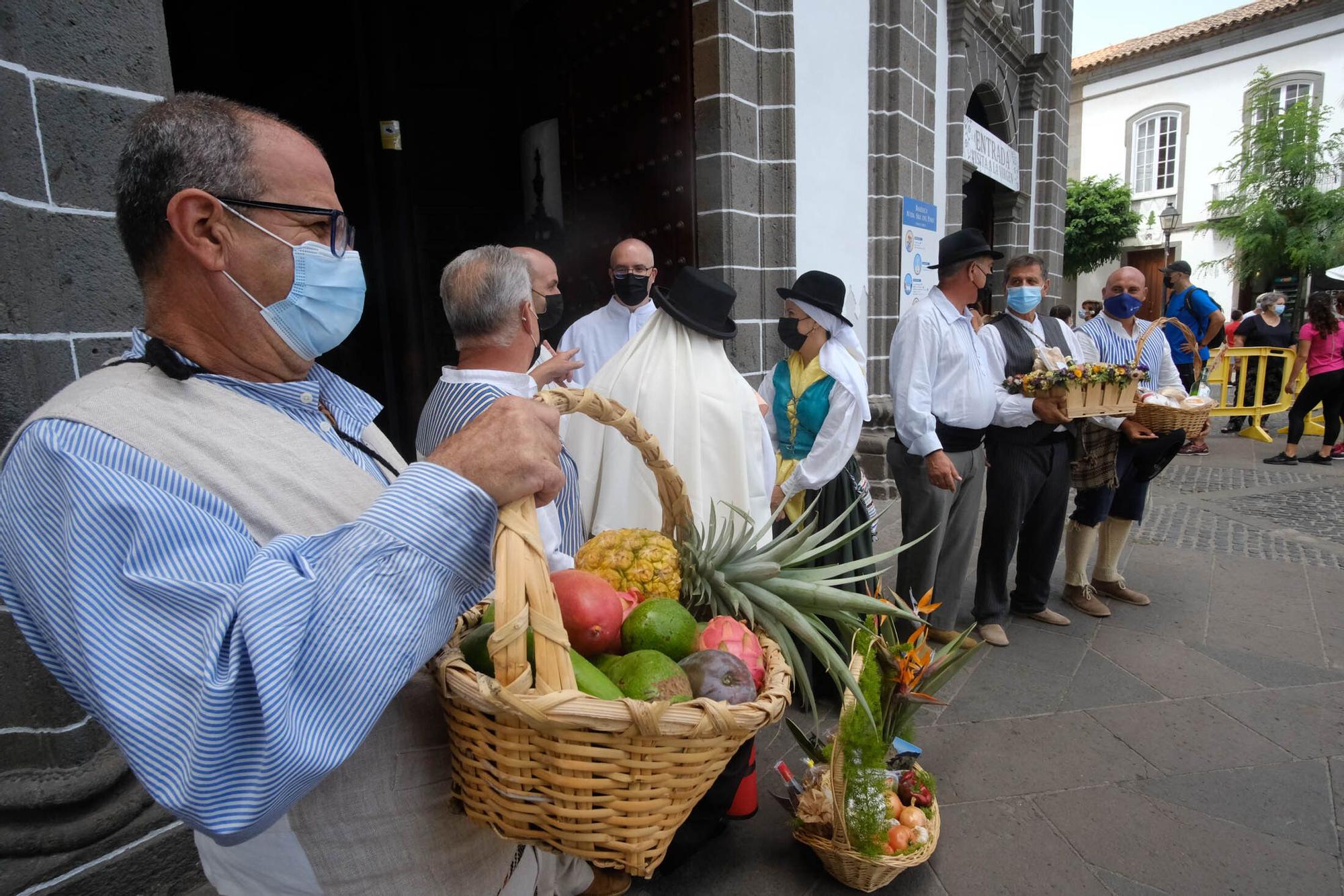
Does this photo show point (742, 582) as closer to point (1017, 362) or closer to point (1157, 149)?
point (1017, 362)

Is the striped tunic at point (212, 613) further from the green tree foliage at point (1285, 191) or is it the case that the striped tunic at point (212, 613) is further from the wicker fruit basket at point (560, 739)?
the green tree foliage at point (1285, 191)

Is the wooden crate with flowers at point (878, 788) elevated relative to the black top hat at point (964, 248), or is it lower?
lower

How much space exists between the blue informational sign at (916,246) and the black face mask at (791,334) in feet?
11.3

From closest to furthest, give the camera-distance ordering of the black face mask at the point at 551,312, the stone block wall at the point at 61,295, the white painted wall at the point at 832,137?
the stone block wall at the point at 61,295 < the black face mask at the point at 551,312 < the white painted wall at the point at 832,137

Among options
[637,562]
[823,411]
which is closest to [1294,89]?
[823,411]

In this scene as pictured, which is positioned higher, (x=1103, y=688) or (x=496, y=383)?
(x=496, y=383)

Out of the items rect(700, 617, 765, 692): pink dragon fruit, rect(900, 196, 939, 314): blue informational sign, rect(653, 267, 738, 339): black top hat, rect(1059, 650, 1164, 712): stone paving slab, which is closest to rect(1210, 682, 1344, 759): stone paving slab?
rect(1059, 650, 1164, 712): stone paving slab

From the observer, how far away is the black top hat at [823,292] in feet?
11.3

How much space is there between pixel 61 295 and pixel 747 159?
4.31 m

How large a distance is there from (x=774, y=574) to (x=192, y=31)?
6297 mm

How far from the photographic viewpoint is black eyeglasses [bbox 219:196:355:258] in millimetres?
1078

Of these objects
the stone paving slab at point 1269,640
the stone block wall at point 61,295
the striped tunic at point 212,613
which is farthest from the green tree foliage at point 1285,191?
the striped tunic at point 212,613

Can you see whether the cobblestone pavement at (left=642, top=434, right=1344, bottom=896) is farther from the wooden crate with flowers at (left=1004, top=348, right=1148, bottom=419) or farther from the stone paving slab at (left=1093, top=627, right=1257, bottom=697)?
the wooden crate with flowers at (left=1004, top=348, right=1148, bottom=419)

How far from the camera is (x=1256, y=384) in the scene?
10180 mm
